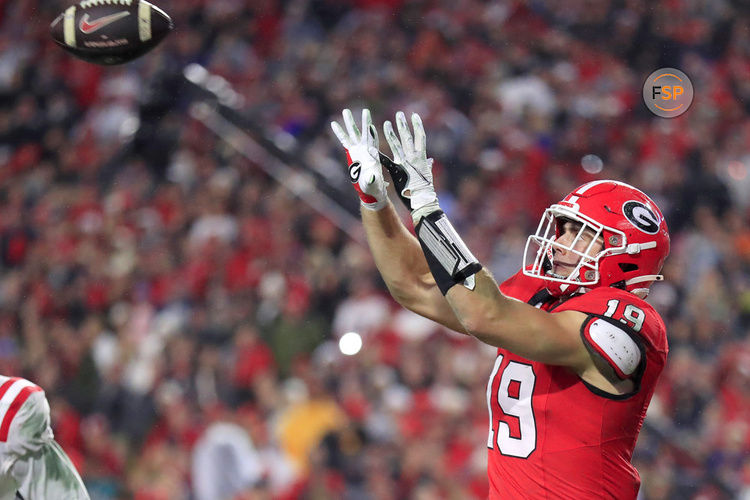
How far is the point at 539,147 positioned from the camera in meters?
7.00

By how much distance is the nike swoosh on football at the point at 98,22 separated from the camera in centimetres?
333

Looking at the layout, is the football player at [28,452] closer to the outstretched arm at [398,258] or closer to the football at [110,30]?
the outstretched arm at [398,258]

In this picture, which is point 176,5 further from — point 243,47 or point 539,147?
point 539,147

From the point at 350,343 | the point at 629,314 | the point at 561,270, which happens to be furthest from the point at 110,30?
the point at 350,343

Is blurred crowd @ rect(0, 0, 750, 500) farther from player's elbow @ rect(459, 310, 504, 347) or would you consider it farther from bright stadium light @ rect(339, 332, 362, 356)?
player's elbow @ rect(459, 310, 504, 347)

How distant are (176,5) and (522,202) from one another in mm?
4688

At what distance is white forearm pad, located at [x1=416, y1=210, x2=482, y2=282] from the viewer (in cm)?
225

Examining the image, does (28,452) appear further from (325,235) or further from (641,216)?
(325,235)

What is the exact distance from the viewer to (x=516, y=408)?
2482 millimetres

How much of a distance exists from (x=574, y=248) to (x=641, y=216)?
200 mm

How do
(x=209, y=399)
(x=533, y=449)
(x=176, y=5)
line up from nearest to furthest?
(x=533, y=449), (x=209, y=399), (x=176, y=5)

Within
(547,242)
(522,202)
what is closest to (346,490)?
(522,202)

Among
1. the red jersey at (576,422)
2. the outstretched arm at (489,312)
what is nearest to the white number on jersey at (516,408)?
the red jersey at (576,422)

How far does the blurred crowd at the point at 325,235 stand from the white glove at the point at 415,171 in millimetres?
3042
